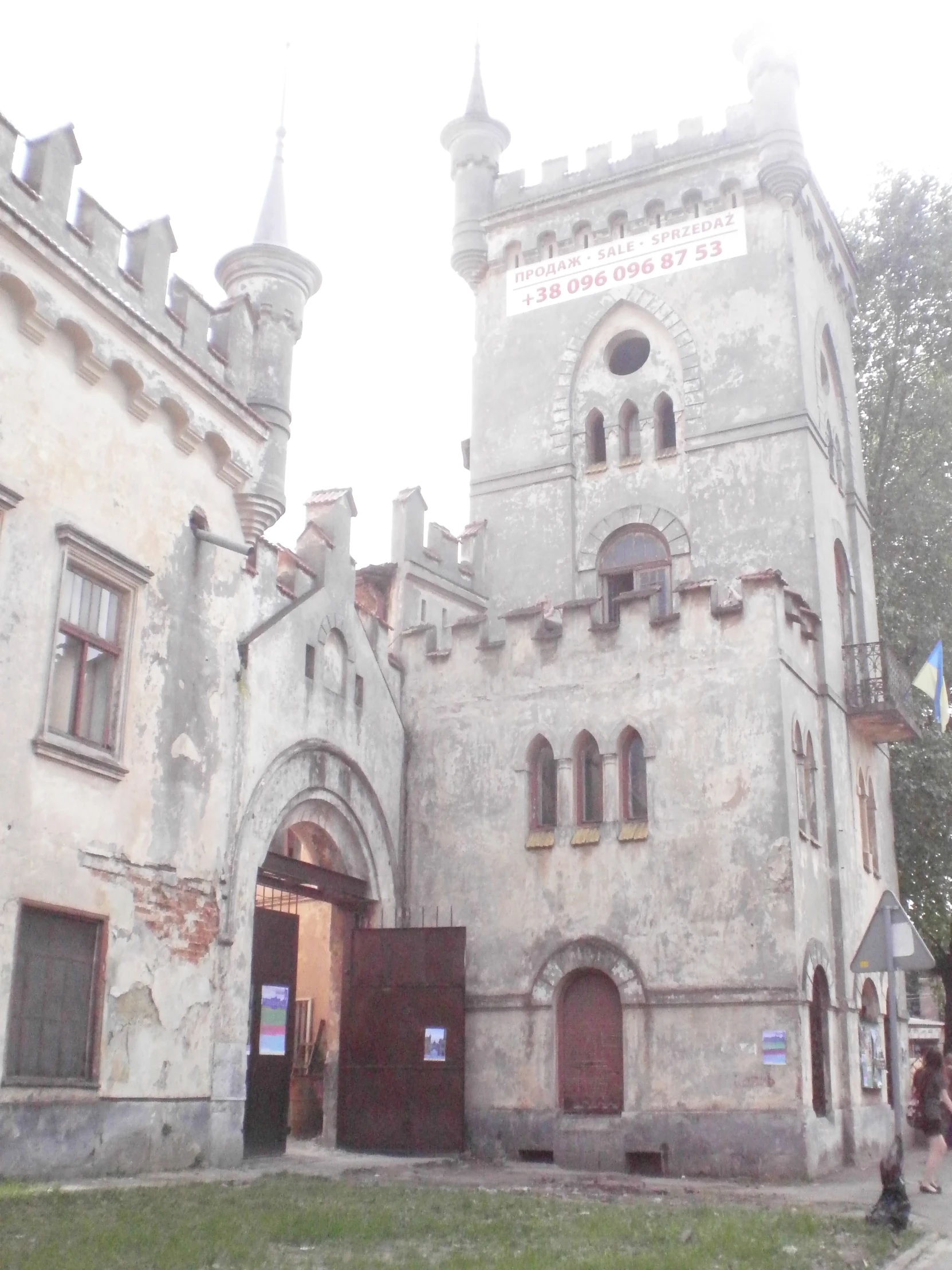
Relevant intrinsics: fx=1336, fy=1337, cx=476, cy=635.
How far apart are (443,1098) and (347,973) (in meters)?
2.18

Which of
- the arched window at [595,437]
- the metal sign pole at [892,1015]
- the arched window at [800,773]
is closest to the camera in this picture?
the metal sign pole at [892,1015]

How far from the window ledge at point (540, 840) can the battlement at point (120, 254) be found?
7.44 m

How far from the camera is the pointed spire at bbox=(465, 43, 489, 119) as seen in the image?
1113 inches

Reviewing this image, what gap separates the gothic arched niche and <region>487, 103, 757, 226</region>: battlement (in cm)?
264

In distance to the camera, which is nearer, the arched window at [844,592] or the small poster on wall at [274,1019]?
the small poster on wall at [274,1019]

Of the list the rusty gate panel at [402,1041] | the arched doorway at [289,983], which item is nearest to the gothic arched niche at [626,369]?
the arched doorway at [289,983]

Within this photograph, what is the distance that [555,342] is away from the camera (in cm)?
2586

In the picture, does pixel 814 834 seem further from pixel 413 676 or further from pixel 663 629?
pixel 413 676

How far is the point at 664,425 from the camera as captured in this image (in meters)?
24.8

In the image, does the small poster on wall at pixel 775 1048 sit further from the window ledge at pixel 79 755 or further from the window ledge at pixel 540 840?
the window ledge at pixel 79 755

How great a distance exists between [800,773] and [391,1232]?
10.7 metres

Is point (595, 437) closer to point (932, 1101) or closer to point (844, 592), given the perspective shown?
point (844, 592)

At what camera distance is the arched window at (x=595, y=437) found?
25188 mm

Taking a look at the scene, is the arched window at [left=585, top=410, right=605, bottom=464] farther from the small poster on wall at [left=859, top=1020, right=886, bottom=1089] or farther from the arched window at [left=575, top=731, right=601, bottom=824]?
the small poster on wall at [left=859, top=1020, right=886, bottom=1089]
